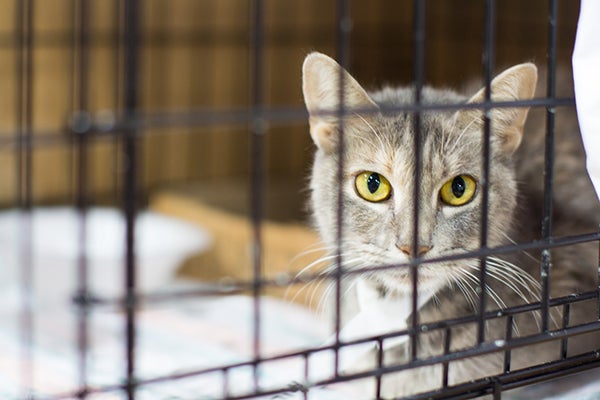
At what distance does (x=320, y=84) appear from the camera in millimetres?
1190

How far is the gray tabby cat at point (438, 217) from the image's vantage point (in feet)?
4.05

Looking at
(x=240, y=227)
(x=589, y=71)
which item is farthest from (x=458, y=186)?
(x=240, y=227)

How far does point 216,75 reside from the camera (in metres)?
3.15

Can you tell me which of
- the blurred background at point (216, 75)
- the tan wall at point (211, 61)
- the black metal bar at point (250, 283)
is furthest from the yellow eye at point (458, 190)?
the tan wall at point (211, 61)

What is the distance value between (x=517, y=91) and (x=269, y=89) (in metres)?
2.13

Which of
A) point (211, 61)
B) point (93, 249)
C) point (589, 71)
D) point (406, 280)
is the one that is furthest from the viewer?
point (211, 61)

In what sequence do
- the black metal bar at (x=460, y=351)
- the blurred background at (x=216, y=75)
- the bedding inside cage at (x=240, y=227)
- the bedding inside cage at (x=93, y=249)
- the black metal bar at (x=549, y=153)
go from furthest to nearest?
the blurred background at (x=216, y=75)
the bedding inside cage at (x=240, y=227)
the bedding inside cage at (x=93, y=249)
the black metal bar at (x=549, y=153)
the black metal bar at (x=460, y=351)

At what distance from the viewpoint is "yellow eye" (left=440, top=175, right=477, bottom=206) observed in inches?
50.8

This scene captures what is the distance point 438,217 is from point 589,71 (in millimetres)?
285

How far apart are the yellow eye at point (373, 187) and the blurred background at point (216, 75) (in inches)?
38.6

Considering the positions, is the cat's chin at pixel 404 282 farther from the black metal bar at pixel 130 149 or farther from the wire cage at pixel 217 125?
the black metal bar at pixel 130 149

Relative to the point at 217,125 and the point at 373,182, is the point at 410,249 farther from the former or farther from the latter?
the point at 217,125

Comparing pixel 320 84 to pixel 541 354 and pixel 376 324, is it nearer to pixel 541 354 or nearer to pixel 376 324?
pixel 376 324

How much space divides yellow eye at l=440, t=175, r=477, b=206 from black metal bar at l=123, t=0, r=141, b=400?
0.61 meters
